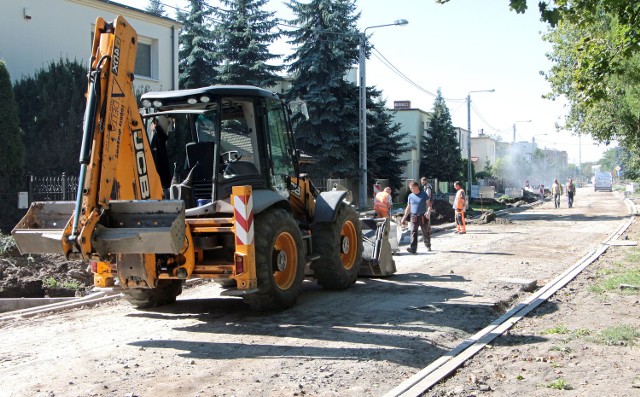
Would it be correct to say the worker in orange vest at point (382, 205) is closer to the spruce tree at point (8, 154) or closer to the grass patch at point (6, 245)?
the spruce tree at point (8, 154)

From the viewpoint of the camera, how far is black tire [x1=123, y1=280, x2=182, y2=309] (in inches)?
359

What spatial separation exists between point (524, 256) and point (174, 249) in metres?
11.0

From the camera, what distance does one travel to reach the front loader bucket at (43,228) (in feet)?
23.6

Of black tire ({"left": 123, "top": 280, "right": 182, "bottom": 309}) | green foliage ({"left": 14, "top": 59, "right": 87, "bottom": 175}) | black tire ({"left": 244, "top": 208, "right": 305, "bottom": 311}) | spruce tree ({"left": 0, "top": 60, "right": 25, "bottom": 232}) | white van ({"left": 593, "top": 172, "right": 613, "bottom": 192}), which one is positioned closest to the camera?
black tire ({"left": 244, "top": 208, "right": 305, "bottom": 311})

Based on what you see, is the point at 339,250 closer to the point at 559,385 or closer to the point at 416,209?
the point at 559,385

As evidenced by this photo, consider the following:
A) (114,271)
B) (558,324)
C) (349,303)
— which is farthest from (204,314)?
(558,324)

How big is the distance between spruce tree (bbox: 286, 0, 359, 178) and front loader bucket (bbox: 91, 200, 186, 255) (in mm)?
25068

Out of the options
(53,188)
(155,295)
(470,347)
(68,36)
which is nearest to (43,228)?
(155,295)

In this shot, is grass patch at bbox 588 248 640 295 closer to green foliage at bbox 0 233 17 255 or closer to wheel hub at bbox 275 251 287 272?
wheel hub at bbox 275 251 287 272

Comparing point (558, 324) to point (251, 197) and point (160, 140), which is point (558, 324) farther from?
point (160, 140)

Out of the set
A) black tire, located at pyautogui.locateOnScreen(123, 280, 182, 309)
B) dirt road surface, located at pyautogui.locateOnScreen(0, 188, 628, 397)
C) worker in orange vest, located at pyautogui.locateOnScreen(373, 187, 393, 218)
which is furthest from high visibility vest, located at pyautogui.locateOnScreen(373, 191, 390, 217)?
black tire, located at pyautogui.locateOnScreen(123, 280, 182, 309)

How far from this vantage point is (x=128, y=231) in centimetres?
723

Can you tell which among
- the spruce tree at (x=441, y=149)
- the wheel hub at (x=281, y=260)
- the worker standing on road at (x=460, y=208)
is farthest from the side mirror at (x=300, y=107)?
the spruce tree at (x=441, y=149)

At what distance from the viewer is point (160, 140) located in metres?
9.46
